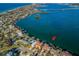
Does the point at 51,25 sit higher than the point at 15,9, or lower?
lower

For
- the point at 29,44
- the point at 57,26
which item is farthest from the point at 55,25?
the point at 29,44

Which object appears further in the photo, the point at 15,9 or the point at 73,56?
the point at 15,9

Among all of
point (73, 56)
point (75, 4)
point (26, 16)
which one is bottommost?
point (73, 56)

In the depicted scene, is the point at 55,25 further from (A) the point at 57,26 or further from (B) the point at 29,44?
(B) the point at 29,44

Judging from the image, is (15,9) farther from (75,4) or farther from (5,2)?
(75,4)

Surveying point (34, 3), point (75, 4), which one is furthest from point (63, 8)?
point (34, 3)

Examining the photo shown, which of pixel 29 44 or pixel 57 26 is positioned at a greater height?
pixel 57 26

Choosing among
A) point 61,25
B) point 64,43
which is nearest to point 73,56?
point 64,43
